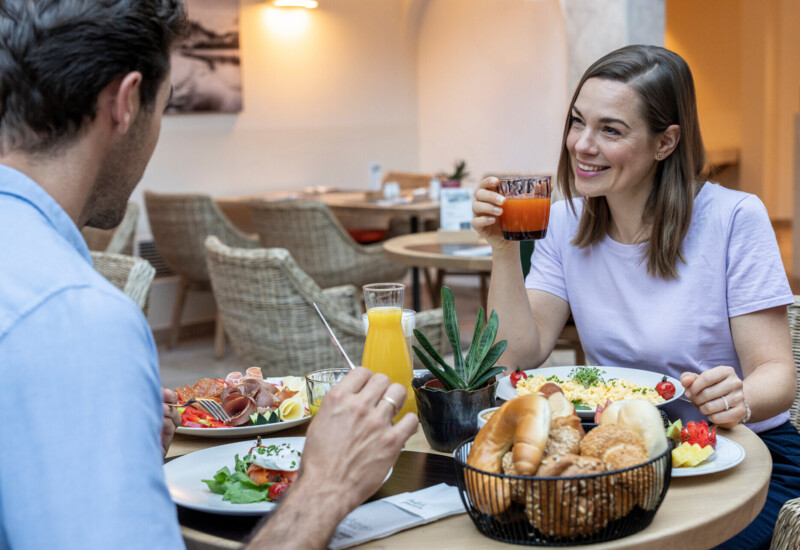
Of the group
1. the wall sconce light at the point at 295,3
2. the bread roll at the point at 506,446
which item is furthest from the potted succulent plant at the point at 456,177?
the bread roll at the point at 506,446

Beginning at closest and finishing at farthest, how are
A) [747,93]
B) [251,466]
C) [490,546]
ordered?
1. [490,546]
2. [251,466]
3. [747,93]

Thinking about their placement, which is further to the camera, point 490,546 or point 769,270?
point 769,270

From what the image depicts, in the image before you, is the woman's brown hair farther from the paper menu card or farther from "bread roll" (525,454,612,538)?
the paper menu card

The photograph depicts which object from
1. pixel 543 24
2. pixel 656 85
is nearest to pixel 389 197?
pixel 543 24

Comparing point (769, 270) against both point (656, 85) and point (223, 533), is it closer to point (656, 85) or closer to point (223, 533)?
point (656, 85)

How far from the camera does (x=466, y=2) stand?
8.03 m

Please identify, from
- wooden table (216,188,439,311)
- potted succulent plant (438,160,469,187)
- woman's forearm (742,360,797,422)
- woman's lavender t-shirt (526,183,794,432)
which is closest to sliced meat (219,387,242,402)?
woman's lavender t-shirt (526,183,794,432)

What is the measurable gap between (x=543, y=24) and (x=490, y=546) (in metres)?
6.97

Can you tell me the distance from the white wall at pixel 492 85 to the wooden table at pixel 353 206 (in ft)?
4.04

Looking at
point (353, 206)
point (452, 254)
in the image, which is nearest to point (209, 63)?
point (353, 206)

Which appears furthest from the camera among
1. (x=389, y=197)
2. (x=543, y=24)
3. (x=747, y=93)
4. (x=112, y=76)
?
(x=747, y=93)

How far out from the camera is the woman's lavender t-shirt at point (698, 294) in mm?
1752

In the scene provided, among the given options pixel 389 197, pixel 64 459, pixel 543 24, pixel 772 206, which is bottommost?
pixel 772 206

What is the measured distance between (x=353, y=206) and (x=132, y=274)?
10.7 feet
